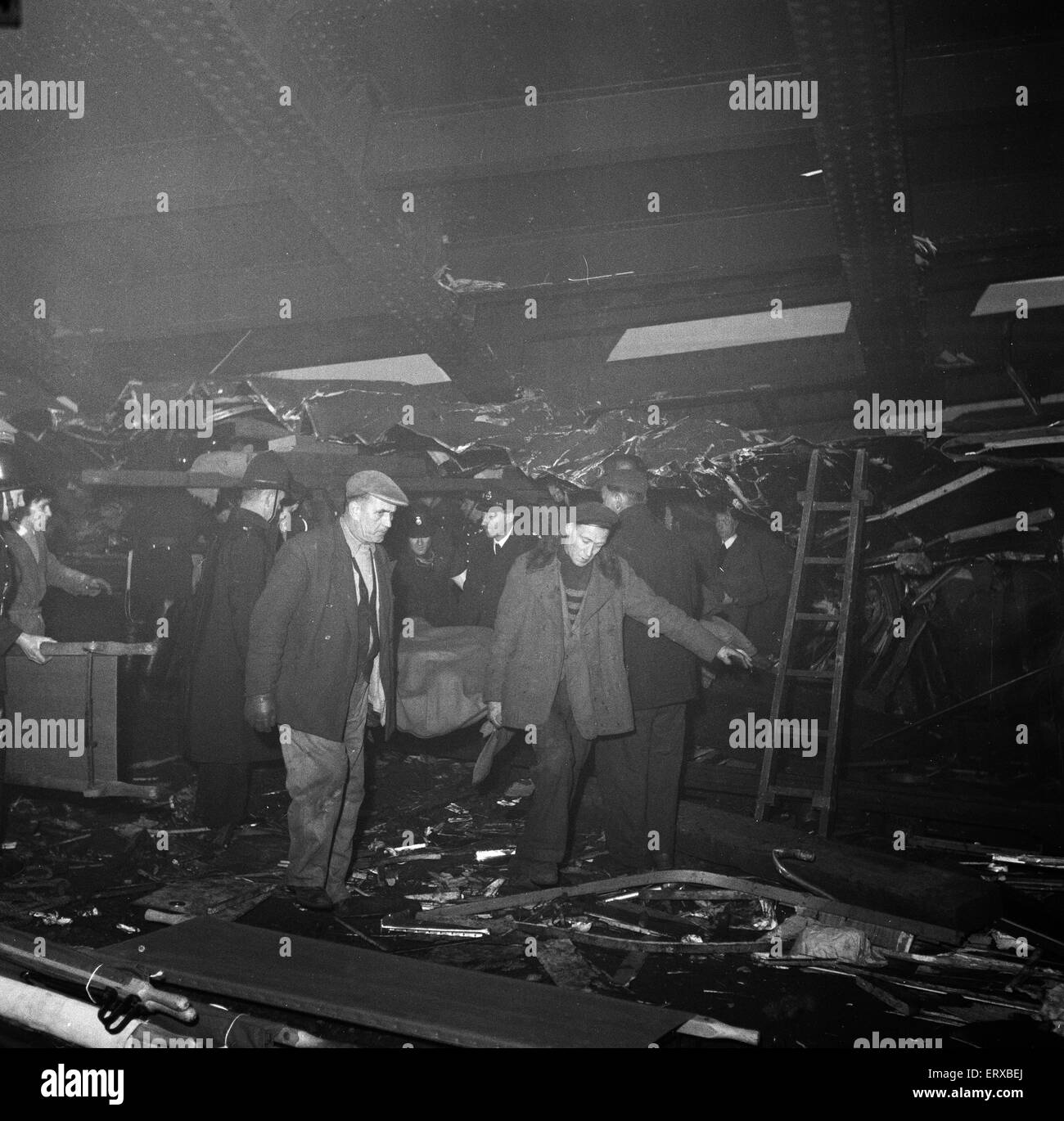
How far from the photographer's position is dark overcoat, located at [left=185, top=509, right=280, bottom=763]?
6.22 m

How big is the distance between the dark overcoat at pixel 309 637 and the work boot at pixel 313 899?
89 centimetres

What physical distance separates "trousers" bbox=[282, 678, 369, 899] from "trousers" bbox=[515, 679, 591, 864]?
1.14 meters

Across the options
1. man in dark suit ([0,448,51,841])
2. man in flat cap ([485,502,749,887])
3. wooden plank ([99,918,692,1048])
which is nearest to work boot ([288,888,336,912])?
wooden plank ([99,918,692,1048])

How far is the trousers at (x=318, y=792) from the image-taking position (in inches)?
195

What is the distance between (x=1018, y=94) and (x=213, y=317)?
4544 mm

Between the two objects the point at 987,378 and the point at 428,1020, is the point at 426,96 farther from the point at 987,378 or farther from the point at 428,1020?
the point at 987,378

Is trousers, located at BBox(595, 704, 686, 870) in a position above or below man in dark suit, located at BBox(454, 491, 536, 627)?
below

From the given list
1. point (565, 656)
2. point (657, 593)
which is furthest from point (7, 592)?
point (657, 593)

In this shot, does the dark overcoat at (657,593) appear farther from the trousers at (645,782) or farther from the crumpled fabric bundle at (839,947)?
the crumpled fabric bundle at (839,947)

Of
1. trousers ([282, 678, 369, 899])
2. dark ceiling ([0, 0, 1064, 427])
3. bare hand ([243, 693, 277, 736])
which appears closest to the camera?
dark ceiling ([0, 0, 1064, 427])

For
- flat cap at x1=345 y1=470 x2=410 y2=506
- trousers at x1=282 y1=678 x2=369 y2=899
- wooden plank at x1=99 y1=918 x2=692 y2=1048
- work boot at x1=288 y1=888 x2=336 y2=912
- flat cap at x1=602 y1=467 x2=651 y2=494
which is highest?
flat cap at x1=602 y1=467 x2=651 y2=494

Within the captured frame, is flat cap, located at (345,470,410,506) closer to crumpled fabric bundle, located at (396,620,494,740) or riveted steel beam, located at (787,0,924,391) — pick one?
crumpled fabric bundle, located at (396,620,494,740)

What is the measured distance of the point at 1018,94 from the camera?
3.57 metres

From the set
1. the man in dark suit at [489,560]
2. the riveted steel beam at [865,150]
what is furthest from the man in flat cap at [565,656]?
the man in dark suit at [489,560]
